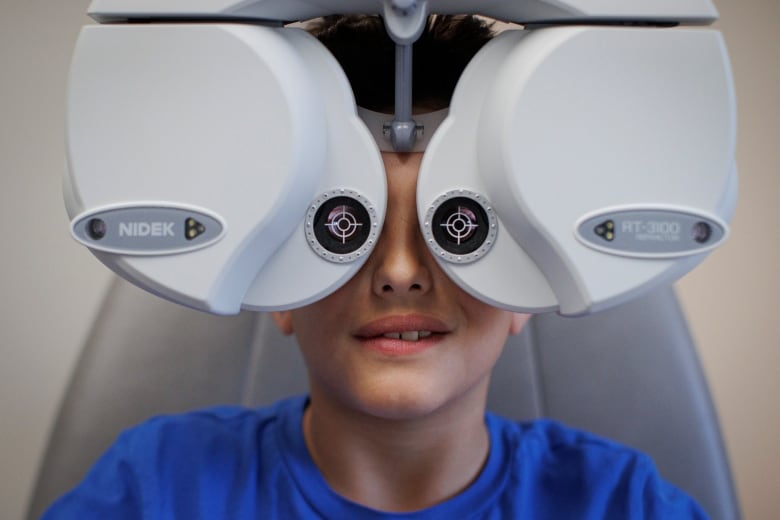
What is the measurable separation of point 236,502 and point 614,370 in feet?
1.37

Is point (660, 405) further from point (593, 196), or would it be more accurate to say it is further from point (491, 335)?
point (593, 196)

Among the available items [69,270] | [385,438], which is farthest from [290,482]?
[69,270]

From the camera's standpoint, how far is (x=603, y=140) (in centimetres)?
52

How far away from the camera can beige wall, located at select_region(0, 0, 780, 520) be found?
117 centimetres

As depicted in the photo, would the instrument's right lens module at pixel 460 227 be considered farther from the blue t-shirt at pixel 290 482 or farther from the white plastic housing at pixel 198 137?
the blue t-shirt at pixel 290 482

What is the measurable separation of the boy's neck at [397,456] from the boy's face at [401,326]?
8 cm

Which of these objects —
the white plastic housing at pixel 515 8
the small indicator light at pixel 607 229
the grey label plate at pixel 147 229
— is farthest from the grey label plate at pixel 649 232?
the grey label plate at pixel 147 229

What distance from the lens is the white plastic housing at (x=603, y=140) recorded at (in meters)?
0.51

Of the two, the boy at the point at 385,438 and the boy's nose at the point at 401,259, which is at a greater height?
the boy's nose at the point at 401,259

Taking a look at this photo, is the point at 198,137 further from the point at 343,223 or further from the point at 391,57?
the point at 391,57

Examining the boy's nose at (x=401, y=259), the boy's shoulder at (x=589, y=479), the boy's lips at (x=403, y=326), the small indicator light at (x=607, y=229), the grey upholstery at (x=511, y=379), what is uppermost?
the small indicator light at (x=607, y=229)

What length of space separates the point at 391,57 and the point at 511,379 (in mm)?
427

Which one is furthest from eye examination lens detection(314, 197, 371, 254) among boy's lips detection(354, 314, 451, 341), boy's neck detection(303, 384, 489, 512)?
boy's neck detection(303, 384, 489, 512)

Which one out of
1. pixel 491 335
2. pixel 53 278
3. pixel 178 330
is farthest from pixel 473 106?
pixel 53 278
